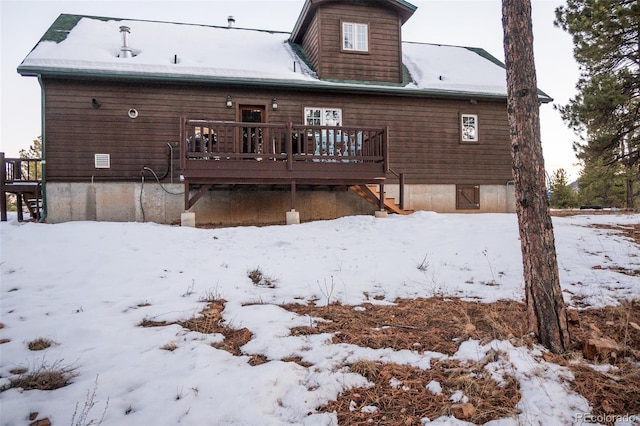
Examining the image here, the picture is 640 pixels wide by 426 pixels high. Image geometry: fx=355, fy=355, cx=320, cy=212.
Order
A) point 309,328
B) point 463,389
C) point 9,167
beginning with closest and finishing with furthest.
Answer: point 463,389, point 309,328, point 9,167

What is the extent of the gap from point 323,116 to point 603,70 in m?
8.21

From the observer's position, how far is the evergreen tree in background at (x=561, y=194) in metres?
22.8

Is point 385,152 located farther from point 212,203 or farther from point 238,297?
point 238,297

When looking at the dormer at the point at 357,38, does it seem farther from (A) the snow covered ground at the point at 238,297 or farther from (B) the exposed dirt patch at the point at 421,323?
(B) the exposed dirt patch at the point at 421,323

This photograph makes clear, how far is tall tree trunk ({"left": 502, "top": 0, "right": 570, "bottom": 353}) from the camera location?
298cm

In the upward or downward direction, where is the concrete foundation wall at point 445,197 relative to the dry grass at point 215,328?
upward

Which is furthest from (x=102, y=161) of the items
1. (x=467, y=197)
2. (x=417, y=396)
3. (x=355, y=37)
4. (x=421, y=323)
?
(x=467, y=197)

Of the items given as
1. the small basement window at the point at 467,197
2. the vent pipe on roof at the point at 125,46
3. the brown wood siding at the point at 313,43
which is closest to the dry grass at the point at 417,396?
the small basement window at the point at 467,197

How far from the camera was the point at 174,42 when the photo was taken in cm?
1207

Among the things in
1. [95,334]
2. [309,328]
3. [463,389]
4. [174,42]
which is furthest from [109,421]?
[174,42]

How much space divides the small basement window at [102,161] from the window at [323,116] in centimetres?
592

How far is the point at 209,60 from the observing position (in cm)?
1117

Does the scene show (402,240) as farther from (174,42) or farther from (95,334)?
(174,42)

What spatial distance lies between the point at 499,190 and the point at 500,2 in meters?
10.9
